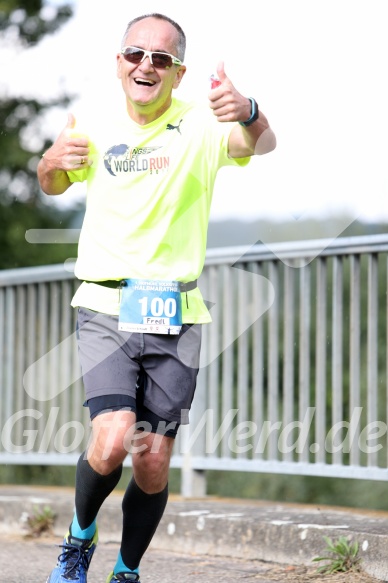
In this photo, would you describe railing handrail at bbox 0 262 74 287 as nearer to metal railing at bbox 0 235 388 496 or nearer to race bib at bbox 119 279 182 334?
metal railing at bbox 0 235 388 496

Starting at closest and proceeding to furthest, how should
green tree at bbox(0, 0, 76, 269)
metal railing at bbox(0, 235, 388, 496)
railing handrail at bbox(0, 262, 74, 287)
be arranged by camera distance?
metal railing at bbox(0, 235, 388, 496), railing handrail at bbox(0, 262, 74, 287), green tree at bbox(0, 0, 76, 269)

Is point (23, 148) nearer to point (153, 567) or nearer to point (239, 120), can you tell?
point (153, 567)

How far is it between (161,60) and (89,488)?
1540mm

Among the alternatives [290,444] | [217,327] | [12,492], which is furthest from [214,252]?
[12,492]

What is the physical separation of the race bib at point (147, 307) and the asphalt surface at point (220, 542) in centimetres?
134

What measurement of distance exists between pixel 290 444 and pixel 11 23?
56.8 feet

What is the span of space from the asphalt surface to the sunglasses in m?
2.14

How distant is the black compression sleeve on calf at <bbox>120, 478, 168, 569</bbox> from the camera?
3918 mm

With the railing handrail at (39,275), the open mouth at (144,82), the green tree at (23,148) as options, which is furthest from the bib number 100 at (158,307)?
the green tree at (23,148)

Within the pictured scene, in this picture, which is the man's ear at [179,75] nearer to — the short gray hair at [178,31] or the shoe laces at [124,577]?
the short gray hair at [178,31]

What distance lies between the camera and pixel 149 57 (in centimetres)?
379

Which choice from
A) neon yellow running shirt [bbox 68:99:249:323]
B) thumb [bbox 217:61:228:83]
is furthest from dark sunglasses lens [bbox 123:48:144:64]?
thumb [bbox 217:61:228:83]

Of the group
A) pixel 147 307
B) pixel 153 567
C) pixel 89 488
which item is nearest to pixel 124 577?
pixel 89 488

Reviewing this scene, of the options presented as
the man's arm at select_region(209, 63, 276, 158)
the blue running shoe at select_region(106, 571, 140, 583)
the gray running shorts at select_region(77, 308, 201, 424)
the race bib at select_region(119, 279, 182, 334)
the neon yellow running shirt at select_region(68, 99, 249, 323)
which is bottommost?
the blue running shoe at select_region(106, 571, 140, 583)
